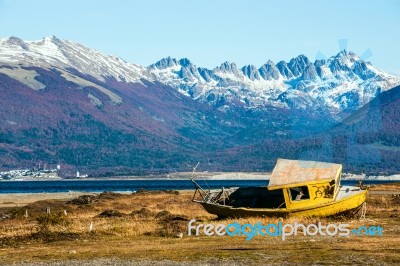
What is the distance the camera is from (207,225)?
4762 cm

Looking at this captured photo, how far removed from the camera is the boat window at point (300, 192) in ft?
166

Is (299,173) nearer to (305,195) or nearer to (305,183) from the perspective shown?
(305,183)

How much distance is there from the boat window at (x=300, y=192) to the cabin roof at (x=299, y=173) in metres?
0.49

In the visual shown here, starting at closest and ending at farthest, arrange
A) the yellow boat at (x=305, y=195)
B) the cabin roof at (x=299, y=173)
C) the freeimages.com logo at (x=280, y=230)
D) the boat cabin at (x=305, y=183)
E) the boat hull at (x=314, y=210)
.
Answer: the freeimages.com logo at (x=280, y=230), the boat hull at (x=314, y=210), the yellow boat at (x=305, y=195), the boat cabin at (x=305, y=183), the cabin roof at (x=299, y=173)

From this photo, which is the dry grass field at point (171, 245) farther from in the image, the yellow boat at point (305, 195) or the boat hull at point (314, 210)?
the yellow boat at point (305, 195)

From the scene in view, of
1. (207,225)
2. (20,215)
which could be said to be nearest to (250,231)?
(207,225)

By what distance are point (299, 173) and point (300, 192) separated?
116 cm

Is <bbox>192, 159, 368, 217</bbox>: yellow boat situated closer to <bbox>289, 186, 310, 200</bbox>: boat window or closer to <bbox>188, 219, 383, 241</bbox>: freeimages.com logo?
<bbox>289, 186, 310, 200</bbox>: boat window

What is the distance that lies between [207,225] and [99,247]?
9.23 metres

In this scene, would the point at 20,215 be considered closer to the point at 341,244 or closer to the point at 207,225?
the point at 207,225

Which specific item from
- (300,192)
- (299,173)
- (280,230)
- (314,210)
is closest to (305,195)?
(300,192)

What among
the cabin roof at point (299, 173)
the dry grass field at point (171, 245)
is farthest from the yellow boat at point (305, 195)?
the dry grass field at point (171, 245)

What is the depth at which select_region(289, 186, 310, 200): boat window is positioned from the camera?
5059cm

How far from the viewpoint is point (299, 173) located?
5091 cm
